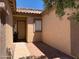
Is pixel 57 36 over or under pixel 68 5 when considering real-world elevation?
under

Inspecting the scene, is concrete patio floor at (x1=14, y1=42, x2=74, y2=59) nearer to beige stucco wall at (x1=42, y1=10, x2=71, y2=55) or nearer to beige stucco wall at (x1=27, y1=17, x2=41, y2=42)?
beige stucco wall at (x1=42, y1=10, x2=71, y2=55)

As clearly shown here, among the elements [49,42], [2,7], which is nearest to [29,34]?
[49,42]

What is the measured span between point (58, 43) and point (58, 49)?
1.79ft

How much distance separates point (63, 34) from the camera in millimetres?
15492

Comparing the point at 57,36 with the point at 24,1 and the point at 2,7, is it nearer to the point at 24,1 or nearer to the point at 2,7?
the point at 2,7

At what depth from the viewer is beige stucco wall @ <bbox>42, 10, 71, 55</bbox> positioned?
47.6 ft

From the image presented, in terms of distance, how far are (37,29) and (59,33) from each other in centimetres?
812

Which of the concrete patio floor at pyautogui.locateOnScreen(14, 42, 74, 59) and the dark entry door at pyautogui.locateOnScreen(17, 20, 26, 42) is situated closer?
the concrete patio floor at pyautogui.locateOnScreen(14, 42, 74, 59)

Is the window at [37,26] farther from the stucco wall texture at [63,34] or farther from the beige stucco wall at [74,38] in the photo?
the beige stucco wall at [74,38]

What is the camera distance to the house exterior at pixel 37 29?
1080cm

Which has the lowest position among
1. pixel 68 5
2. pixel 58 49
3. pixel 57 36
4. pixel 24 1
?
pixel 58 49

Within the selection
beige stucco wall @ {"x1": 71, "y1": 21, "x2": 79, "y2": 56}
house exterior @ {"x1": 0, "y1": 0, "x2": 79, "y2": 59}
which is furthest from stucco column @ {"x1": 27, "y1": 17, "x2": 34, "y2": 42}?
beige stucco wall @ {"x1": 71, "y1": 21, "x2": 79, "y2": 56}

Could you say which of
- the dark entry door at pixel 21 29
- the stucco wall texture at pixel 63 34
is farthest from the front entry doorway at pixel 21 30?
the stucco wall texture at pixel 63 34

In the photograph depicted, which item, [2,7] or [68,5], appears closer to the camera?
[68,5]
